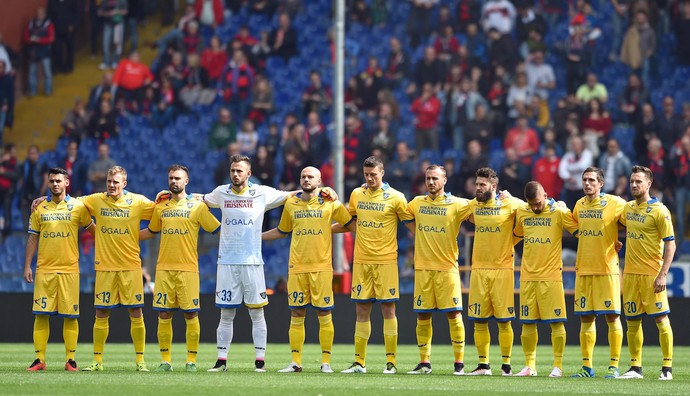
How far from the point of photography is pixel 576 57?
2811 centimetres

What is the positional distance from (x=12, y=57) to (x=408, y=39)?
386 inches

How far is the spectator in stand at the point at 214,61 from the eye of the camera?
2933 cm

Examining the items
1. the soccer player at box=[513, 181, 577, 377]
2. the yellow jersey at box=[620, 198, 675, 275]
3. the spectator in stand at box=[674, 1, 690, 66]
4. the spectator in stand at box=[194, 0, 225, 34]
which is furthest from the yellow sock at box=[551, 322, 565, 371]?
the spectator in stand at box=[194, 0, 225, 34]

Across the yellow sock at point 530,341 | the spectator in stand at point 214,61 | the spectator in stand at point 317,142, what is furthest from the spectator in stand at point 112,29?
Answer: the yellow sock at point 530,341

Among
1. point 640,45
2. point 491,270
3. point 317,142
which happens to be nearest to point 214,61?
point 317,142

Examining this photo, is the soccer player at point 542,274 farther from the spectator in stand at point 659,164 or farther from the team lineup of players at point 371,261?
the spectator in stand at point 659,164

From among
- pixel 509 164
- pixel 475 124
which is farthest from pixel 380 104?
pixel 509 164

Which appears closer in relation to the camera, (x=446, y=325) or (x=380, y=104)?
(x=446, y=325)

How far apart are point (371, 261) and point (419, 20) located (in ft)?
53.9

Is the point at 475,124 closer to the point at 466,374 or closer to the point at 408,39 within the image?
the point at 408,39

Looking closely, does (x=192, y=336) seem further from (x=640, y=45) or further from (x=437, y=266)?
(x=640, y=45)

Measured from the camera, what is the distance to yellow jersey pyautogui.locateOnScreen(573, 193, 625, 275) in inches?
547

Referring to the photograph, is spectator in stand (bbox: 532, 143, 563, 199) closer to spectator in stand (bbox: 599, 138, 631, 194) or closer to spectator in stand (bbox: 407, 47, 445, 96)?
spectator in stand (bbox: 599, 138, 631, 194)

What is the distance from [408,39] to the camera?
97.6 feet
